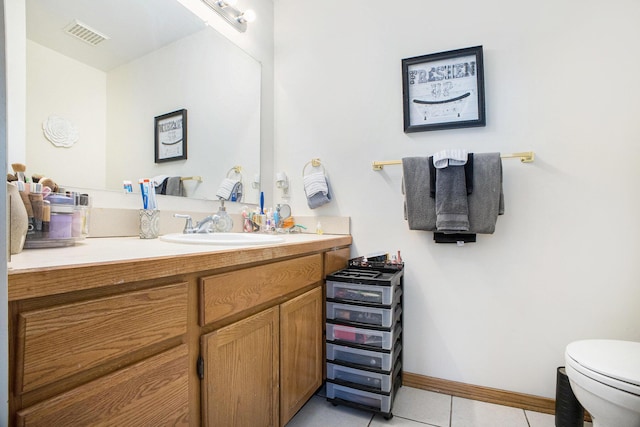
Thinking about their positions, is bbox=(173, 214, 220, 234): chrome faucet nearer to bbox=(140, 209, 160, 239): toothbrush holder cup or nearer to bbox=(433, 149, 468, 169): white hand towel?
bbox=(140, 209, 160, 239): toothbrush holder cup

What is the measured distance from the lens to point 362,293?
145cm

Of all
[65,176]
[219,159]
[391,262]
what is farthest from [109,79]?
[391,262]

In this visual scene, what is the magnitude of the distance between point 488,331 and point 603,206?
2.57 ft

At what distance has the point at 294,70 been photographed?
6.73 ft

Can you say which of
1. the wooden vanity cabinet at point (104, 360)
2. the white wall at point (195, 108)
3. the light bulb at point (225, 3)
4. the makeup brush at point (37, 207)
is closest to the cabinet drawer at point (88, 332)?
the wooden vanity cabinet at point (104, 360)

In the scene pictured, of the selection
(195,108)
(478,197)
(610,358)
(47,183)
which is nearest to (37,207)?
(47,183)

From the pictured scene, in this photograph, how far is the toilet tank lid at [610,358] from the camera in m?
1.00

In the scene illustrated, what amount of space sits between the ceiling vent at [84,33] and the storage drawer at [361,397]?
1732mm

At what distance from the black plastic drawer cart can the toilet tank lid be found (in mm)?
680

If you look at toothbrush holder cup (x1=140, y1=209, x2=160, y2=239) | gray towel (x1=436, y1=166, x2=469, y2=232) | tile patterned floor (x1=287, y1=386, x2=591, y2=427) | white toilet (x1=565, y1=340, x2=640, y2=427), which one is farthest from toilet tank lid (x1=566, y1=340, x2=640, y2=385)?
toothbrush holder cup (x1=140, y1=209, x2=160, y2=239)

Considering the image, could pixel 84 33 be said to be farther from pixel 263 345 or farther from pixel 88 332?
pixel 263 345

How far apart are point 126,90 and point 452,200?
4.81ft

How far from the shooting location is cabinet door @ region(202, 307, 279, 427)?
34.3 inches

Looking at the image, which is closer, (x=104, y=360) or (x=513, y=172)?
(x=104, y=360)
